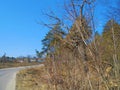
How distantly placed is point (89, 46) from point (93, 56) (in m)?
0.25

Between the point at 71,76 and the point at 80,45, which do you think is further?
the point at 71,76

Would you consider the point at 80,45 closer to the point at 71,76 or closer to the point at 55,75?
the point at 71,76

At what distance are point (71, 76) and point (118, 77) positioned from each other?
2.18 m

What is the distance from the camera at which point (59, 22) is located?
7.71m

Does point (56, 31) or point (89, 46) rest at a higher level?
point (56, 31)

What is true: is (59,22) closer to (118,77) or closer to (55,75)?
(118,77)

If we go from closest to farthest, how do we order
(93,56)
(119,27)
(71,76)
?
(93,56)
(71,76)
(119,27)

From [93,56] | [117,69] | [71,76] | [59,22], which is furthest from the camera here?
[71,76]

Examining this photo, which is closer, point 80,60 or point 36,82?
point 80,60

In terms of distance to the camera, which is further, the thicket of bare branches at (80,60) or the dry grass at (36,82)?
the dry grass at (36,82)

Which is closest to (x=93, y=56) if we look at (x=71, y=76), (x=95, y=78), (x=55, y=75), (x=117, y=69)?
(x=117, y=69)

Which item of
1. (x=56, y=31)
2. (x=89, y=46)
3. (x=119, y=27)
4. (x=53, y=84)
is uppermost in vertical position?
(x=119, y=27)

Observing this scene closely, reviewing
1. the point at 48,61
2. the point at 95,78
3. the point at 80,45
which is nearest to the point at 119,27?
the point at 48,61

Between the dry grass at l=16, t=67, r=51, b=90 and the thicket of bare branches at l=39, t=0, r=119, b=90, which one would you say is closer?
the thicket of bare branches at l=39, t=0, r=119, b=90
